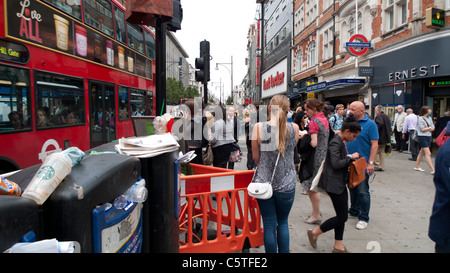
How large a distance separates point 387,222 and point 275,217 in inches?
104

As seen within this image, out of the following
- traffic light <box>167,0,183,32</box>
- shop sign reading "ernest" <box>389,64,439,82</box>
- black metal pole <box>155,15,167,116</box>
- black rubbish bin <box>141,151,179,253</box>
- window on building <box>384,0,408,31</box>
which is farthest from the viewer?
window on building <box>384,0,408,31</box>

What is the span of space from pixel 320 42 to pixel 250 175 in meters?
22.6

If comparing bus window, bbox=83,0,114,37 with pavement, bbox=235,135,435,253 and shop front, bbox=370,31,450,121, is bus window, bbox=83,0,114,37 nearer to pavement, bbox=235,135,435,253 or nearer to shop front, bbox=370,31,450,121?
pavement, bbox=235,135,435,253

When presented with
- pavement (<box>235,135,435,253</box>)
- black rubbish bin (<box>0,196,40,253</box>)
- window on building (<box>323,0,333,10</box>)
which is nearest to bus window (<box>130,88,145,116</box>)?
pavement (<box>235,135,435,253</box>)

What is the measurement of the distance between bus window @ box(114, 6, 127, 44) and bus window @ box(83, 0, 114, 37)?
33 cm

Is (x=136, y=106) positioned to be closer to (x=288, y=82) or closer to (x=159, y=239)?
(x=159, y=239)

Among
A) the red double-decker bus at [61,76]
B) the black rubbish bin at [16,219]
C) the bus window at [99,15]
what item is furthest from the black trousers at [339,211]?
the bus window at [99,15]

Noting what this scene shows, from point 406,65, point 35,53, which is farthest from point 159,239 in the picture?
point 406,65

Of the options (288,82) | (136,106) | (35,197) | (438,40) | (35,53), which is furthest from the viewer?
(288,82)

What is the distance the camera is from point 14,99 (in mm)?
4758

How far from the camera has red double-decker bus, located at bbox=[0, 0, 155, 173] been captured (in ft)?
15.4

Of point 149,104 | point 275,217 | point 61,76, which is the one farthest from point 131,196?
point 149,104

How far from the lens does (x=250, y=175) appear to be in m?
3.49

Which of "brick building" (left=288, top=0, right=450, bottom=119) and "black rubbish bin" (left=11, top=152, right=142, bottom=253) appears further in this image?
"brick building" (left=288, top=0, right=450, bottom=119)
